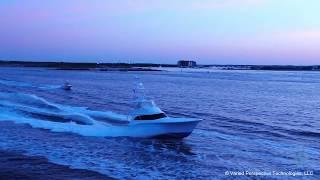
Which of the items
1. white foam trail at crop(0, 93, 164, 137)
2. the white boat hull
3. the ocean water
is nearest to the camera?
the ocean water

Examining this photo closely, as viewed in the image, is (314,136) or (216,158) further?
(314,136)

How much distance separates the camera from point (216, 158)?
2003 cm

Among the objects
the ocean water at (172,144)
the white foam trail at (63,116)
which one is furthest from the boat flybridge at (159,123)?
the ocean water at (172,144)

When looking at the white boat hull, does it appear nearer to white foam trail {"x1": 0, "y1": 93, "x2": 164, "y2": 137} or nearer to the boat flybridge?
the boat flybridge

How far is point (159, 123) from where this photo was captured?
949 inches

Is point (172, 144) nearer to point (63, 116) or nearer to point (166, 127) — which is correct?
point (166, 127)

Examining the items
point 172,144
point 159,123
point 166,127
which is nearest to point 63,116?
point 159,123

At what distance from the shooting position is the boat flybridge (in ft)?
79.0

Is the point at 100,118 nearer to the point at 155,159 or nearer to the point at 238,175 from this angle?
the point at 155,159

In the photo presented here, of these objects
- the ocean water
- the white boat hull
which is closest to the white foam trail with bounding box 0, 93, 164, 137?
the ocean water

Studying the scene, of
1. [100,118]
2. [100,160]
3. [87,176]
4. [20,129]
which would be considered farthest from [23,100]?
[87,176]

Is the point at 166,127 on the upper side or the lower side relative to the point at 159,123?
lower

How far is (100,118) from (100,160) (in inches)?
510

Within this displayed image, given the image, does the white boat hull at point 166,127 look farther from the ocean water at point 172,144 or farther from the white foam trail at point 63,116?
the ocean water at point 172,144
